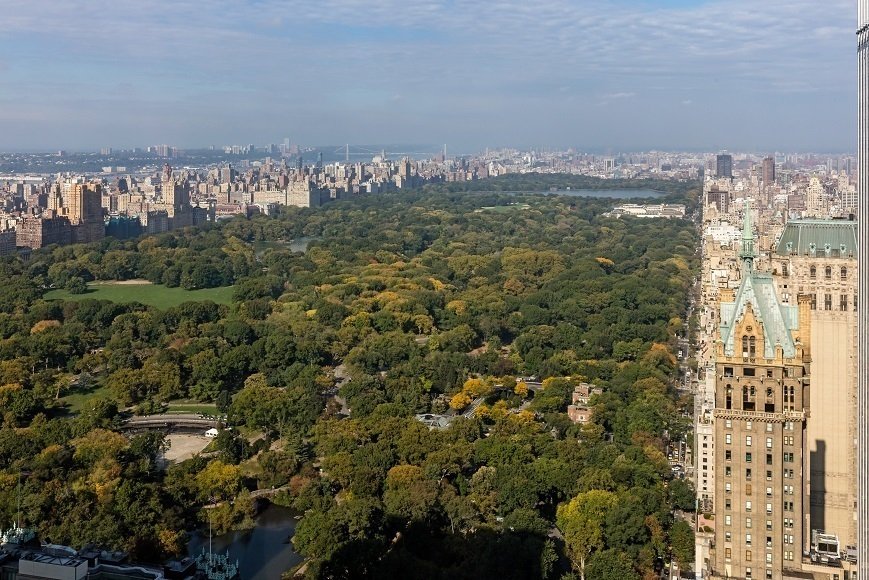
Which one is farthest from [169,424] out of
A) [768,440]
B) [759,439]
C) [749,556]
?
[768,440]

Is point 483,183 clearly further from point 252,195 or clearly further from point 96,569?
point 96,569

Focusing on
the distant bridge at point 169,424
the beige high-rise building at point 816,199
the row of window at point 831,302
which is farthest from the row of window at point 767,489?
the beige high-rise building at point 816,199

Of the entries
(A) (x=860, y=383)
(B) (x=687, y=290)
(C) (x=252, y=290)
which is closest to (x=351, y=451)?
(A) (x=860, y=383)

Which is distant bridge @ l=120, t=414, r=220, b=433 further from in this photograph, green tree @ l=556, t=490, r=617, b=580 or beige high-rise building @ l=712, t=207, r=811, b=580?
beige high-rise building @ l=712, t=207, r=811, b=580

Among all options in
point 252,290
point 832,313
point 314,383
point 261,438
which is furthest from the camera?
point 252,290

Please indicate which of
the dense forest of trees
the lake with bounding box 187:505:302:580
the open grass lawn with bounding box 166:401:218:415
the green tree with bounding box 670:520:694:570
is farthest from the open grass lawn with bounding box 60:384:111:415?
the green tree with bounding box 670:520:694:570

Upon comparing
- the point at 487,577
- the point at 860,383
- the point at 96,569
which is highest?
the point at 860,383
